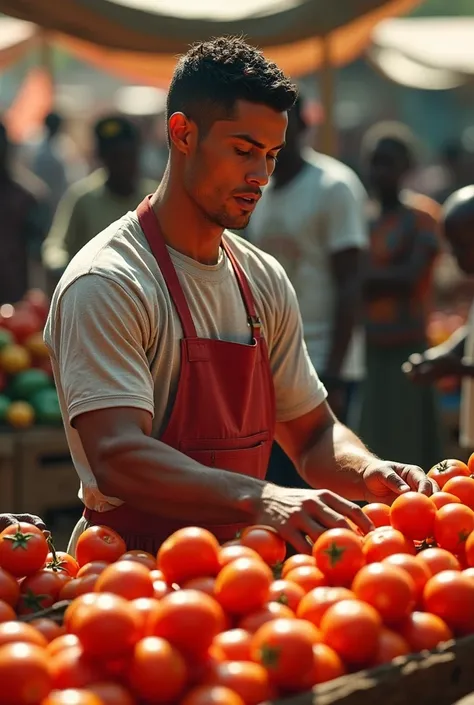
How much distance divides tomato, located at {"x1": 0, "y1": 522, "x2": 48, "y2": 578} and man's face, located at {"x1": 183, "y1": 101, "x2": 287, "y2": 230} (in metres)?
0.96

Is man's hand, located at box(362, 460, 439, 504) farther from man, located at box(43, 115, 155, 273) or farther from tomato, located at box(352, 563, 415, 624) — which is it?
man, located at box(43, 115, 155, 273)

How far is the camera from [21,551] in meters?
2.38

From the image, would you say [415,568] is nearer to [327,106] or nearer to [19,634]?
[19,634]

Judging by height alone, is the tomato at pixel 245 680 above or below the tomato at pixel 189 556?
below

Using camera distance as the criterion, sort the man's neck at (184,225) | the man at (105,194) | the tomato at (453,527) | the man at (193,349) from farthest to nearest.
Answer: the man at (105,194) < the man's neck at (184,225) < the man at (193,349) < the tomato at (453,527)

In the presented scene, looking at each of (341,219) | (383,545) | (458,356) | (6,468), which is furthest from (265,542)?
(6,468)

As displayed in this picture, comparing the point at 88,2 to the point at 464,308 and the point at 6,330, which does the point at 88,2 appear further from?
the point at 464,308

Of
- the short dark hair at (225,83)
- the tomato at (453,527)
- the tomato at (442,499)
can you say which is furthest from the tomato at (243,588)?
the short dark hair at (225,83)

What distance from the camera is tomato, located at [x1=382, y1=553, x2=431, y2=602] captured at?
2.22m

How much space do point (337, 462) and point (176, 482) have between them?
29.6 inches

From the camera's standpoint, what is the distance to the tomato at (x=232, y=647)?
1924mm

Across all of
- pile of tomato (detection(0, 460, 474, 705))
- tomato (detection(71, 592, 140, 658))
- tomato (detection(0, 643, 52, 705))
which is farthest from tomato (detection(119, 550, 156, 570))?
tomato (detection(0, 643, 52, 705))

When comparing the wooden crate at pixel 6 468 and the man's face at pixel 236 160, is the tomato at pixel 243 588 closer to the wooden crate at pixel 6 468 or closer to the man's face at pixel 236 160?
the man's face at pixel 236 160

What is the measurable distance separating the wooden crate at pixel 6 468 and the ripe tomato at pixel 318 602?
4067 millimetres
